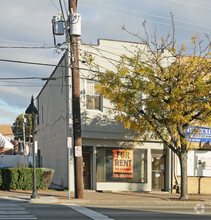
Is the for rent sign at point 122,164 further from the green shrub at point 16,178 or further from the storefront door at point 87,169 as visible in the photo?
the green shrub at point 16,178

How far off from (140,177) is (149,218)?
11.4 meters

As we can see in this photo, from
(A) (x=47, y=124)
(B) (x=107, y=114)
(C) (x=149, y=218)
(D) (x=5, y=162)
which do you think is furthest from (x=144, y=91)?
(D) (x=5, y=162)

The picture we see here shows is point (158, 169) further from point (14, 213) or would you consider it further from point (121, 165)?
point (14, 213)

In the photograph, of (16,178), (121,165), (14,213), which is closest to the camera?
(14,213)

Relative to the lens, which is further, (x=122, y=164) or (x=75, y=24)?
(x=122, y=164)

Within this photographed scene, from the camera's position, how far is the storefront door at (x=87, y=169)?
73.8 feet

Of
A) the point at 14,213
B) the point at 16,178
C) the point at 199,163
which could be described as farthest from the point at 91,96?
the point at 14,213

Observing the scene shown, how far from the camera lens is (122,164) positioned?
916 inches

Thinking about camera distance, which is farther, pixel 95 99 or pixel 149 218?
pixel 95 99

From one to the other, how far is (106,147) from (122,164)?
1514 mm

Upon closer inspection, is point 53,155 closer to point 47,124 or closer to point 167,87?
point 47,124

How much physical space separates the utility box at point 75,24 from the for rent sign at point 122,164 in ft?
27.0

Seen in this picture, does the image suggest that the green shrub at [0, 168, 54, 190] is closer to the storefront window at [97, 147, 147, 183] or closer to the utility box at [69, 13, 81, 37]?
the storefront window at [97, 147, 147, 183]

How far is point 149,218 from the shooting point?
40.4 feet
